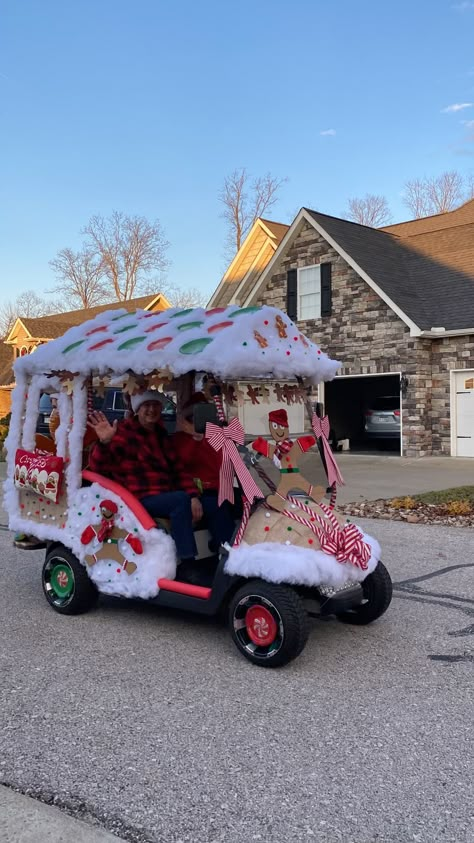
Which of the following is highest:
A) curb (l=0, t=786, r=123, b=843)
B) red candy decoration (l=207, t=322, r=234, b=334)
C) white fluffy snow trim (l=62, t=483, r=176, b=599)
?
red candy decoration (l=207, t=322, r=234, b=334)

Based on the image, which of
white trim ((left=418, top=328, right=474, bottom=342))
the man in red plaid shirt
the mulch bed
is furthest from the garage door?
the man in red plaid shirt

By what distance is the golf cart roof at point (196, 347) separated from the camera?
4.65 meters

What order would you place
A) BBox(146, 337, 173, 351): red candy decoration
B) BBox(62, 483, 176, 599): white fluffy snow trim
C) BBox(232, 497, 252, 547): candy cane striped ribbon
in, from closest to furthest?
BBox(232, 497, 252, 547): candy cane striped ribbon, BBox(146, 337, 173, 351): red candy decoration, BBox(62, 483, 176, 599): white fluffy snow trim

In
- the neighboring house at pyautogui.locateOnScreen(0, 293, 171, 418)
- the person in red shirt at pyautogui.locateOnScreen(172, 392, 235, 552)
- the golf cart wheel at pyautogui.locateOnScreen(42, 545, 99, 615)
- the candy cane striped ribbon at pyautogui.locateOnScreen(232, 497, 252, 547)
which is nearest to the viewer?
the candy cane striped ribbon at pyautogui.locateOnScreen(232, 497, 252, 547)

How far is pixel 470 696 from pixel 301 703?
945 millimetres

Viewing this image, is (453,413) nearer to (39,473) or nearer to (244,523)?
(39,473)

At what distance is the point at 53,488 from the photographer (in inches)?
223

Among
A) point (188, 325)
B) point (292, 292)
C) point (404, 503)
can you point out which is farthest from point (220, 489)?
point (292, 292)

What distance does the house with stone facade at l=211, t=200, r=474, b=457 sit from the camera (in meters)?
18.0

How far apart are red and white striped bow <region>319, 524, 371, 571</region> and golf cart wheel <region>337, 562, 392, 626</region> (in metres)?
0.45

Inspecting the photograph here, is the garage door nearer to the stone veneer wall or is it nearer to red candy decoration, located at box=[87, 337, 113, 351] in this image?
the stone veneer wall

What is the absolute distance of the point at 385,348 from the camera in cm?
1888

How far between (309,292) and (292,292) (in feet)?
1.93

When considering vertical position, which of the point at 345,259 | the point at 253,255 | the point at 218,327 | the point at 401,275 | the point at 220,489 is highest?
the point at 253,255
